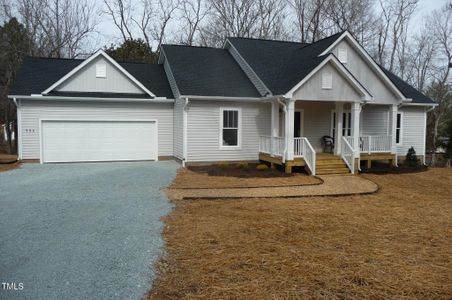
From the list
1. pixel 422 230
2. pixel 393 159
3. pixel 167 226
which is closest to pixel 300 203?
pixel 422 230

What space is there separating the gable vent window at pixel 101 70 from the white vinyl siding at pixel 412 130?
14.0 metres

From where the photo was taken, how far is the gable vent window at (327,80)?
1361 cm

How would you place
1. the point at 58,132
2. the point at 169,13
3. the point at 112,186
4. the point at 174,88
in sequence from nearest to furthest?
the point at 112,186 < the point at 58,132 < the point at 174,88 < the point at 169,13

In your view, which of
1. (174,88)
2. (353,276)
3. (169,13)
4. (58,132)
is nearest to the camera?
(353,276)

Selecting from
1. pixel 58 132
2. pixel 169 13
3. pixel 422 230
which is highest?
pixel 169 13

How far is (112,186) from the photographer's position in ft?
34.3

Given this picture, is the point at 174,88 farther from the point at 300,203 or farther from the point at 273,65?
the point at 300,203

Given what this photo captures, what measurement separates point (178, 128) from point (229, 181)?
501 centimetres

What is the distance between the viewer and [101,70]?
51.6 ft

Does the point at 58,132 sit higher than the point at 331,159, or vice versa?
the point at 58,132

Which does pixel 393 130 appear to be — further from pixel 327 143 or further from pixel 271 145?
pixel 271 145

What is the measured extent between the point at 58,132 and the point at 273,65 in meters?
9.78

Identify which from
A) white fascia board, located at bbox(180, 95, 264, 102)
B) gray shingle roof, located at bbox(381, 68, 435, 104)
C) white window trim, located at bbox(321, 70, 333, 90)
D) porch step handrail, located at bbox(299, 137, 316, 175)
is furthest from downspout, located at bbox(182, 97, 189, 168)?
gray shingle roof, located at bbox(381, 68, 435, 104)

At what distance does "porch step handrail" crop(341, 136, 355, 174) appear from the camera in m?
14.0
